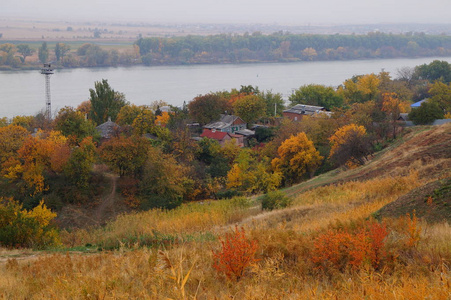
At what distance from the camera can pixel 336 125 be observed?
76.1 feet

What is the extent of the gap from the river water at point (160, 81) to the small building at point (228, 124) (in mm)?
14646

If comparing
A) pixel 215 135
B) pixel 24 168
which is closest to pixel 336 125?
pixel 215 135

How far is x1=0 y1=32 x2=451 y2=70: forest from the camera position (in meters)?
67.2

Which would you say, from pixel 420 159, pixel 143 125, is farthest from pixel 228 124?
pixel 420 159

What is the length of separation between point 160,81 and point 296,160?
3934 centimetres

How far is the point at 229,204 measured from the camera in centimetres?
1252

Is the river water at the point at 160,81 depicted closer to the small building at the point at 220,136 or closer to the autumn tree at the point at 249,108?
the autumn tree at the point at 249,108

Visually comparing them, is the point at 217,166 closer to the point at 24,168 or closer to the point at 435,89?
the point at 24,168

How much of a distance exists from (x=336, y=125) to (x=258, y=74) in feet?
133

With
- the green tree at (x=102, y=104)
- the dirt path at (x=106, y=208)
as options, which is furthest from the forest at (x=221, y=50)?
the dirt path at (x=106, y=208)

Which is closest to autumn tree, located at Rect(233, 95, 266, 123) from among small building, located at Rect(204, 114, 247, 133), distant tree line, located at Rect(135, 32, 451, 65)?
small building, located at Rect(204, 114, 247, 133)

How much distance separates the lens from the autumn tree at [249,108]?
1162 inches

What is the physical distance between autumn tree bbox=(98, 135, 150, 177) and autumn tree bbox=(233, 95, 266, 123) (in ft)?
41.3

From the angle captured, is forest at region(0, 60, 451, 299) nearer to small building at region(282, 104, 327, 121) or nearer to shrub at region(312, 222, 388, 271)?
shrub at region(312, 222, 388, 271)
